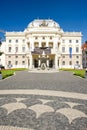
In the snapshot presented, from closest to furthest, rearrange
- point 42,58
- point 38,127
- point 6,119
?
point 38,127, point 6,119, point 42,58

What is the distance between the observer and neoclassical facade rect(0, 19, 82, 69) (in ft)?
236

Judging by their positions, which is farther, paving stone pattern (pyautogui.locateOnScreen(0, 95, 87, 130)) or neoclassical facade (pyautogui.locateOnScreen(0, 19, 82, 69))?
neoclassical facade (pyautogui.locateOnScreen(0, 19, 82, 69))

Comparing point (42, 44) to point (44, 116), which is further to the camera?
point (42, 44)

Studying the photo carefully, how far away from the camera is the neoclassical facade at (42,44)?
236 ft

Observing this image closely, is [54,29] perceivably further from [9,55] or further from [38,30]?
[9,55]

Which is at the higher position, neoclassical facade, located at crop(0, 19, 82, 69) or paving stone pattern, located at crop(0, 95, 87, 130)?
neoclassical facade, located at crop(0, 19, 82, 69)

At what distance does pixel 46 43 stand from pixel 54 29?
311 inches

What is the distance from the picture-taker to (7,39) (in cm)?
7762

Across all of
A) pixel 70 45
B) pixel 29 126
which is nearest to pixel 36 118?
pixel 29 126

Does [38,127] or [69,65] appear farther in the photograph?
[69,65]

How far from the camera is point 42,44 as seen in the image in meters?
75.4

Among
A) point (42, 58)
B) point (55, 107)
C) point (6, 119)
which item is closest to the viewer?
point (6, 119)

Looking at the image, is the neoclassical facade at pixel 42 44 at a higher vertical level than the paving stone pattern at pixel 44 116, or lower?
higher

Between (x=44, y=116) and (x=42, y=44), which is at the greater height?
(x=42, y=44)
